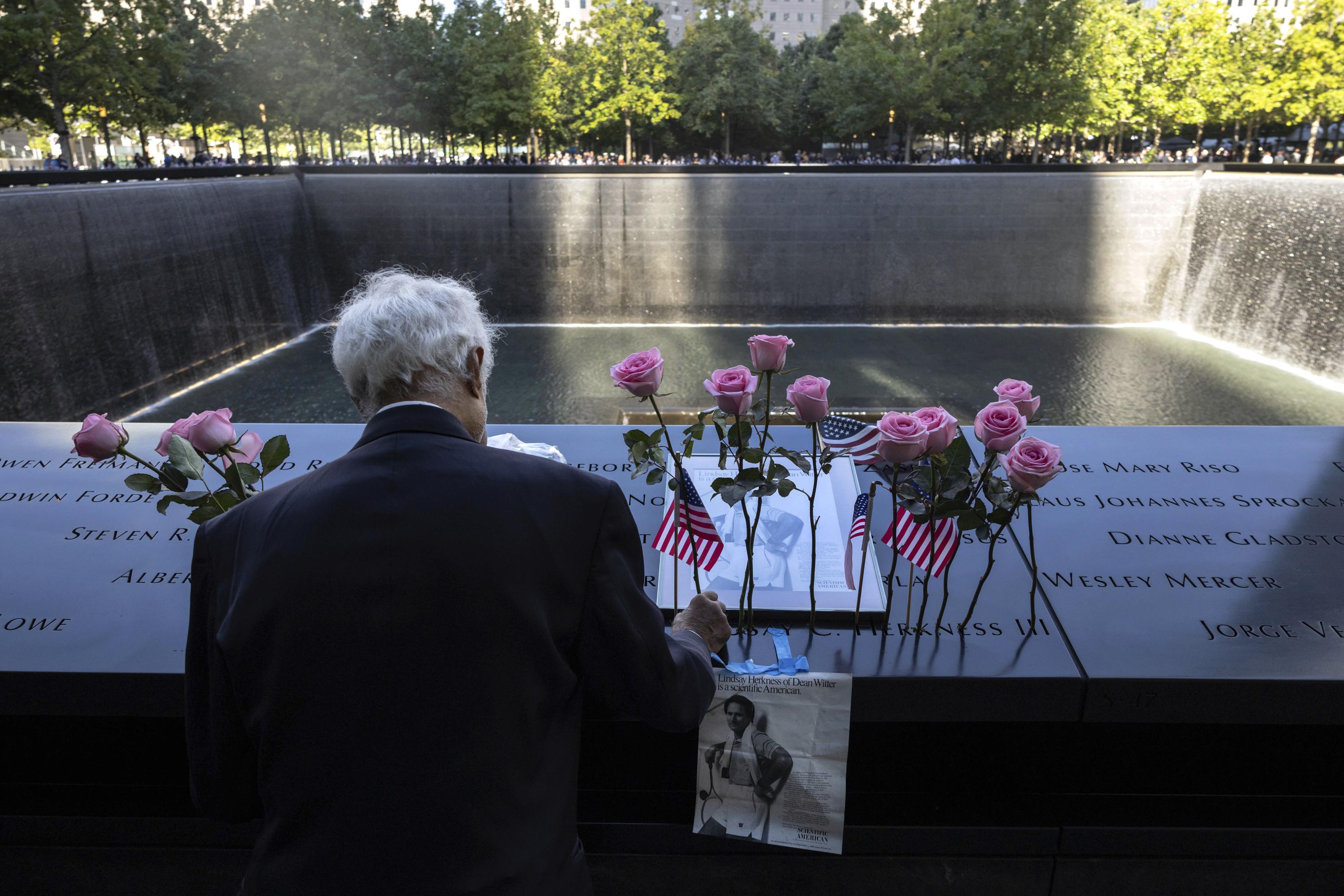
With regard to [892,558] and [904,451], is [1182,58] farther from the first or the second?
[904,451]

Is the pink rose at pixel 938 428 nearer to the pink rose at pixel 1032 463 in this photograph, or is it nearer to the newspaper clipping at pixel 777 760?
the pink rose at pixel 1032 463

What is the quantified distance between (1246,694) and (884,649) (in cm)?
66

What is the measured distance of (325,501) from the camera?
1.14m

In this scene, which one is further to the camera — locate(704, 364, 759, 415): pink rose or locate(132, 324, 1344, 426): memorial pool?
locate(132, 324, 1344, 426): memorial pool

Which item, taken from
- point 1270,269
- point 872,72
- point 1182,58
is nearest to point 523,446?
point 1270,269

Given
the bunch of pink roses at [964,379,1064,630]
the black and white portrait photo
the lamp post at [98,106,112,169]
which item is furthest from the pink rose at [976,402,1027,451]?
→ the lamp post at [98,106,112,169]

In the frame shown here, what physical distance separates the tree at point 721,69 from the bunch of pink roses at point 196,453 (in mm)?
30348

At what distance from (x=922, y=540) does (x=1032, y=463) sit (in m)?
0.36

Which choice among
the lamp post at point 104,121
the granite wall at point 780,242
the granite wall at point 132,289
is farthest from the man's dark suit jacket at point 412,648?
the lamp post at point 104,121

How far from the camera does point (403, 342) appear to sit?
1.29 m

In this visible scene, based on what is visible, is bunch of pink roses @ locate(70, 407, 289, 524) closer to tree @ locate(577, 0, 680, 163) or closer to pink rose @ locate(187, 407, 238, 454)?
pink rose @ locate(187, 407, 238, 454)

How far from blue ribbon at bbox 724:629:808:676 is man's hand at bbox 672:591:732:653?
0.16 m

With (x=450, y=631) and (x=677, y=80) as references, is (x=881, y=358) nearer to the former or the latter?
(x=450, y=631)

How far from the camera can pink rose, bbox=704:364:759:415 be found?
1653mm
